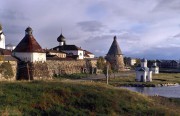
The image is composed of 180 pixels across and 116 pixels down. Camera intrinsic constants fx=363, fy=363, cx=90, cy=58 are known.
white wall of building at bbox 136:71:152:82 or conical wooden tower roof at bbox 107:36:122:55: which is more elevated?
conical wooden tower roof at bbox 107:36:122:55

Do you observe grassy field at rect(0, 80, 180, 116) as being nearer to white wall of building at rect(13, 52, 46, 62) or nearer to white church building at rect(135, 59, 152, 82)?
white wall of building at rect(13, 52, 46, 62)

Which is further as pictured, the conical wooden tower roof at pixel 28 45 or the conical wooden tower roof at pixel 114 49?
the conical wooden tower roof at pixel 114 49

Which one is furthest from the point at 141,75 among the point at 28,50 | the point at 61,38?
the point at 61,38

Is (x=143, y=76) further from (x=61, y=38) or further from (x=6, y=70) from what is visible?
(x=6, y=70)

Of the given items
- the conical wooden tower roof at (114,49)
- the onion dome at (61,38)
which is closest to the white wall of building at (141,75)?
the conical wooden tower roof at (114,49)

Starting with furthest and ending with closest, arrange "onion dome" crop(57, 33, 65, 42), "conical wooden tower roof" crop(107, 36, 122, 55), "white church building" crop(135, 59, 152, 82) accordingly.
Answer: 1. "conical wooden tower roof" crop(107, 36, 122, 55)
2. "onion dome" crop(57, 33, 65, 42)
3. "white church building" crop(135, 59, 152, 82)

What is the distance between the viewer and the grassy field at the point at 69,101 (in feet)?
49.8

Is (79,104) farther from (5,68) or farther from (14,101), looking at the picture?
(5,68)

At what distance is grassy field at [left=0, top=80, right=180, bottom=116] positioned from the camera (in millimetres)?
15176

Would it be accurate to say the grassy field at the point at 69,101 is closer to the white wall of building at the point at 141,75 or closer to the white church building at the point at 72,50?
the white wall of building at the point at 141,75

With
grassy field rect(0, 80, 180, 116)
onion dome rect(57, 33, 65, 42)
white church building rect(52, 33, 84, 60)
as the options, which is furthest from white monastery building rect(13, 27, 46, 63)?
onion dome rect(57, 33, 65, 42)

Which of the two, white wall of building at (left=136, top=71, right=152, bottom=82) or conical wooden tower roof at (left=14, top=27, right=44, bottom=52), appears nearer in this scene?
conical wooden tower roof at (left=14, top=27, right=44, bottom=52)

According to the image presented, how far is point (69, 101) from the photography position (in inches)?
635

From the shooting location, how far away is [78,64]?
163 ft
